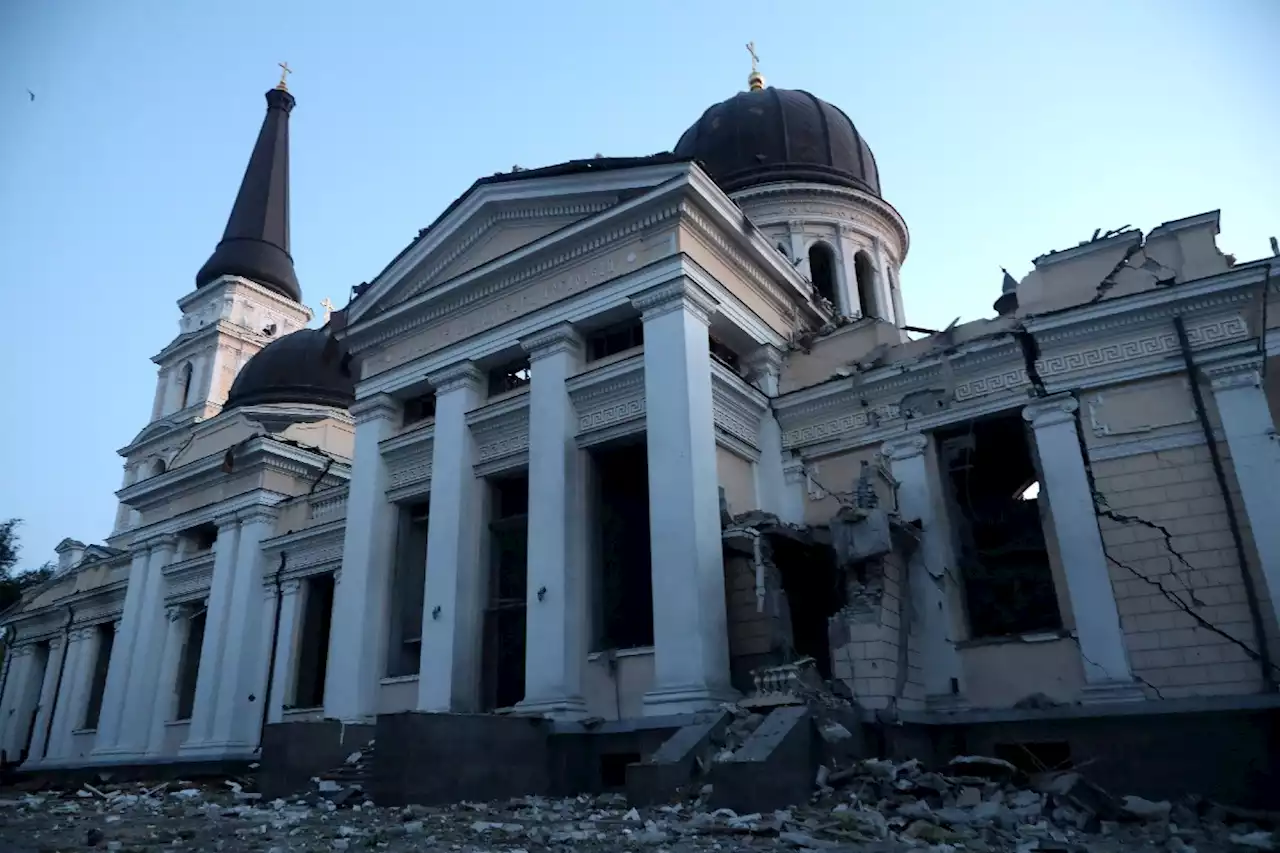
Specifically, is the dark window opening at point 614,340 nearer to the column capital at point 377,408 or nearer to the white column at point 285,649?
the column capital at point 377,408

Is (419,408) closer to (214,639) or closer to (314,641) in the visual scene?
(314,641)

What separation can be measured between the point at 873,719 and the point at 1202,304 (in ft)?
22.0

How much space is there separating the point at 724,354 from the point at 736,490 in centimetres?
259

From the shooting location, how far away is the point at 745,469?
575 inches

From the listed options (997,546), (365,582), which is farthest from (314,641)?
(997,546)

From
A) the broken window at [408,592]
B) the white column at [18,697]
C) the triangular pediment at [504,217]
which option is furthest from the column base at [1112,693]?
Result: the white column at [18,697]

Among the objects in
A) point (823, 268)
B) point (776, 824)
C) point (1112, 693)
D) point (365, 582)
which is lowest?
point (776, 824)

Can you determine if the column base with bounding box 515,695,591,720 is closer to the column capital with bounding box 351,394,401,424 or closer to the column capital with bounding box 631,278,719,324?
the column capital with bounding box 631,278,719,324

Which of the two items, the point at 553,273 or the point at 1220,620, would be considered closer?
the point at 1220,620

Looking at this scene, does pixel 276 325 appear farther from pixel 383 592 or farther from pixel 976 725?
pixel 976 725

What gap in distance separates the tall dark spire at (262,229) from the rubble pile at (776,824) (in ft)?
106

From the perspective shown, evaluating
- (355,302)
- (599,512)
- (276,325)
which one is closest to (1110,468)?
(599,512)

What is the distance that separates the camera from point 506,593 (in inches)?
617

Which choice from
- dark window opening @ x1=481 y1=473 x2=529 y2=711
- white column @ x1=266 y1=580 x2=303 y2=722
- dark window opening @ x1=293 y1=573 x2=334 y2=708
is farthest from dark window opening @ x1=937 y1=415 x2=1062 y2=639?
white column @ x1=266 y1=580 x2=303 y2=722
